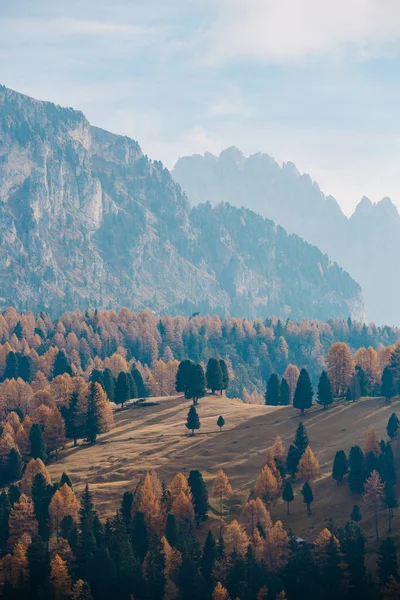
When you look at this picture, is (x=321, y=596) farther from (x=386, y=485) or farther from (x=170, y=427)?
(x=170, y=427)

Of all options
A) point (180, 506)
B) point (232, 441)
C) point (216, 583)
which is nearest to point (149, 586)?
point (216, 583)

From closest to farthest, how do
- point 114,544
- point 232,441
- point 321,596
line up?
point 321,596 < point 114,544 < point 232,441

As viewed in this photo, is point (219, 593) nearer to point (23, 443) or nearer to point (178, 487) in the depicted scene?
point (178, 487)

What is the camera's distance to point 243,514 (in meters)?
118

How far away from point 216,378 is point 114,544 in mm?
76014

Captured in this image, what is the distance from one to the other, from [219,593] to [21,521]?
3364cm

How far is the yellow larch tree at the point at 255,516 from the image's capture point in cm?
11506

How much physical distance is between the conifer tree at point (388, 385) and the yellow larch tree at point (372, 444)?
27847 mm

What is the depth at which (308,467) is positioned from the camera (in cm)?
12938

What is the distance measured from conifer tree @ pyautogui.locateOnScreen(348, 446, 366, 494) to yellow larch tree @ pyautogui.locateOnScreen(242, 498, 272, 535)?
14444mm

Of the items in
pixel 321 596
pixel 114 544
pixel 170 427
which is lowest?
pixel 321 596

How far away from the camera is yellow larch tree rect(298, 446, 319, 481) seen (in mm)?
129375

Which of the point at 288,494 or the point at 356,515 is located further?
the point at 288,494

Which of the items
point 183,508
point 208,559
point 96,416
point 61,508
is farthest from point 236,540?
point 96,416
